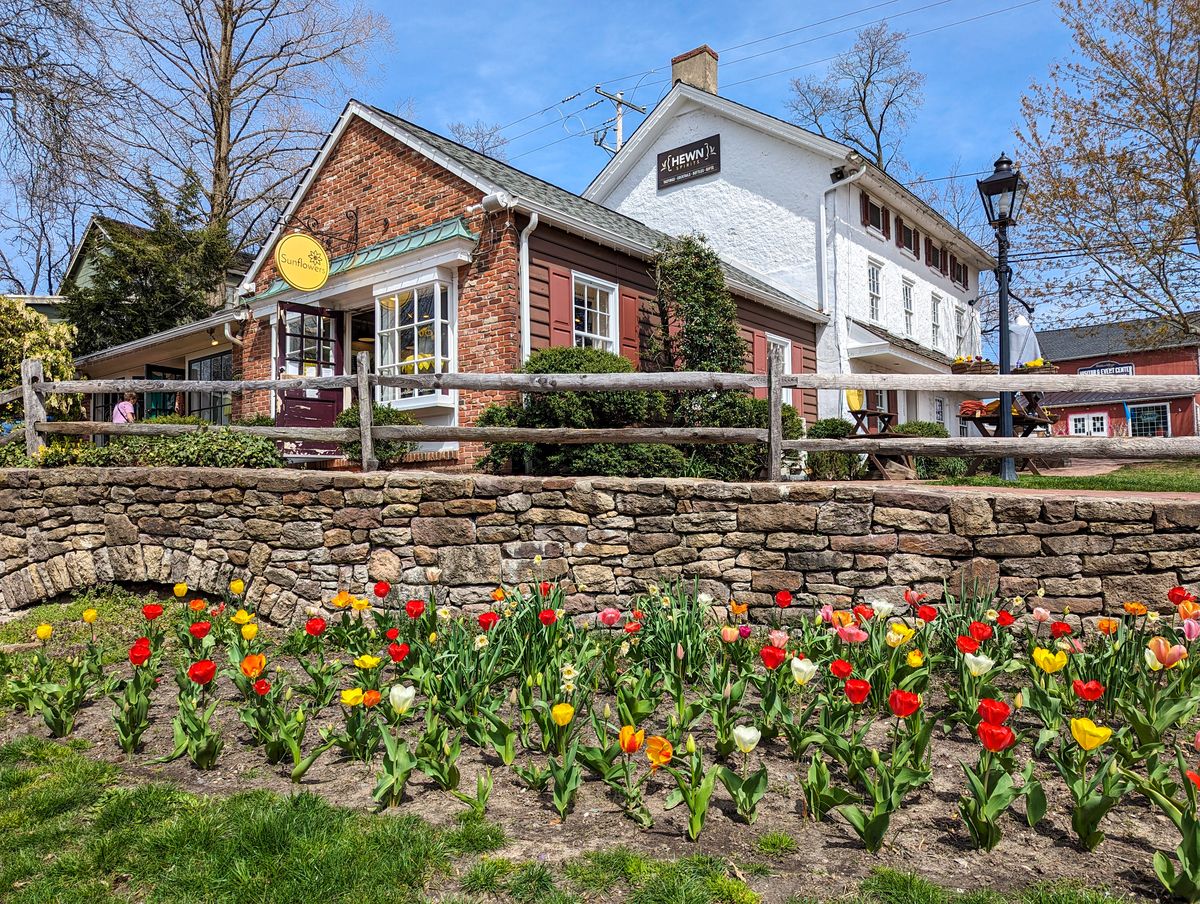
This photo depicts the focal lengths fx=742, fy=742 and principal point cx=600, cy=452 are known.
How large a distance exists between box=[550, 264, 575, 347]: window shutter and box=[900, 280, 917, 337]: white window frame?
33.8ft

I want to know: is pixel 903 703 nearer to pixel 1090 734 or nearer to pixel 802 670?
pixel 802 670

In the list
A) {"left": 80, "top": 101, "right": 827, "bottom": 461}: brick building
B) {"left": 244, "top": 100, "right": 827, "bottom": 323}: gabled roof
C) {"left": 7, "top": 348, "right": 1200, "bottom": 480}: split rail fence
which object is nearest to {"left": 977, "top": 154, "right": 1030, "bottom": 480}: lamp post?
{"left": 7, "top": 348, "right": 1200, "bottom": 480}: split rail fence

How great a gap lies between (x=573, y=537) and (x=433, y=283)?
586cm

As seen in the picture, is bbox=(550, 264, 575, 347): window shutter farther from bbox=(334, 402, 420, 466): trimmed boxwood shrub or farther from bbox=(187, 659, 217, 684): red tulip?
bbox=(187, 659, 217, 684): red tulip

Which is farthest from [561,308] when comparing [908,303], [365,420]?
[908,303]

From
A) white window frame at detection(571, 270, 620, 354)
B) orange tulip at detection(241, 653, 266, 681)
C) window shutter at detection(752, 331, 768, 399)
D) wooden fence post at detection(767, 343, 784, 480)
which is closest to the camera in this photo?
orange tulip at detection(241, 653, 266, 681)

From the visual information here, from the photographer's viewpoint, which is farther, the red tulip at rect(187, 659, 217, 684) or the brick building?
the brick building

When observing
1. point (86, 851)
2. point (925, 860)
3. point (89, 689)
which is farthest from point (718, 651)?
point (89, 689)

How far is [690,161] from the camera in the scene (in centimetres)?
1606

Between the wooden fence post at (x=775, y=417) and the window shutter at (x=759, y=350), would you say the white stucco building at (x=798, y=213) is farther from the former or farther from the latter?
the wooden fence post at (x=775, y=417)

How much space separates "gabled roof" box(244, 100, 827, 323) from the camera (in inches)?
383

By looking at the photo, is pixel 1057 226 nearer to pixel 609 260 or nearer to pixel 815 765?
pixel 609 260

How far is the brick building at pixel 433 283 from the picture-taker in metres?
9.45

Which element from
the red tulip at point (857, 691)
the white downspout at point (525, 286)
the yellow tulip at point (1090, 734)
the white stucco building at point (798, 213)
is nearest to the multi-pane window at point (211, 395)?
the white downspout at point (525, 286)
